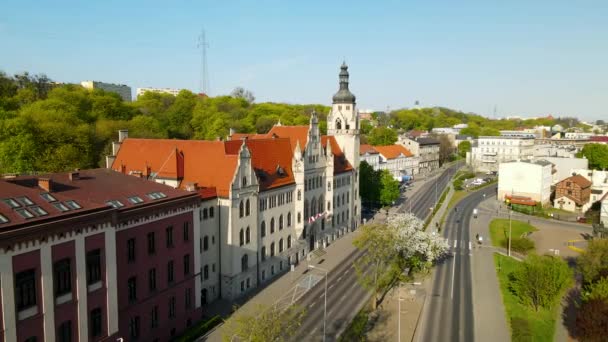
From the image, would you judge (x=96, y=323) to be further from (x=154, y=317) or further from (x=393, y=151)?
(x=393, y=151)

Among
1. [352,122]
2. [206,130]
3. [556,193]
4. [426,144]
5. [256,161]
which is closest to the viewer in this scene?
[256,161]

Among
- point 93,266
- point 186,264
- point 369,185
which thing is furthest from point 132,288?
point 369,185

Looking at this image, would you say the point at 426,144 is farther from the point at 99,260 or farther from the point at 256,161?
the point at 99,260


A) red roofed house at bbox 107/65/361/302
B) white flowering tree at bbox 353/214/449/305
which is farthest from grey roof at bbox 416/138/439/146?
white flowering tree at bbox 353/214/449/305

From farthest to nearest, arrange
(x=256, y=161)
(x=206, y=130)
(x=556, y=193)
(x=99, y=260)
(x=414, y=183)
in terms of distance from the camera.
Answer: (x=414, y=183) → (x=206, y=130) → (x=556, y=193) → (x=256, y=161) → (x=99, y=260)

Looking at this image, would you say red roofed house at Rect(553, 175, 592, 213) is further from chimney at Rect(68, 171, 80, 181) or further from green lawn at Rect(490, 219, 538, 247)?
chimney at Rect(68, 171, 80, 181)

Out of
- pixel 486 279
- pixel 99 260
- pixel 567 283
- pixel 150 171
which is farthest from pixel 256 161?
pixel 567 283

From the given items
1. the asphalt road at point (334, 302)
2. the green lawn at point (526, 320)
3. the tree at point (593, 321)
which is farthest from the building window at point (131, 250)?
the tree at point (593, 321)

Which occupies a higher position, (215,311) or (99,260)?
(99,260)
